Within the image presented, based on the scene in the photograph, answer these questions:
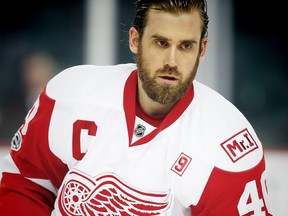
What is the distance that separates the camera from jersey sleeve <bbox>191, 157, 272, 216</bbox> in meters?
1.50

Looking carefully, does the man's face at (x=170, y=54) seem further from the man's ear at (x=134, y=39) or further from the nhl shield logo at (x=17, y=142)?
the nhl shield logo at (x=17, y=142)

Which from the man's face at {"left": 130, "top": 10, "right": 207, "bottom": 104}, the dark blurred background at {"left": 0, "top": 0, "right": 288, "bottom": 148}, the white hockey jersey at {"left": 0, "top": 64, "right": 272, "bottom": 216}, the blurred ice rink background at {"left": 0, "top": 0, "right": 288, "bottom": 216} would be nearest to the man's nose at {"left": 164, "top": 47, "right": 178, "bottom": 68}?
the man's face at {"left": 130, "top": 10, "right": 207, "bottom": 104}

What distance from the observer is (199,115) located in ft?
5.09

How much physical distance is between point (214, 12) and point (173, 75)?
1300 mm

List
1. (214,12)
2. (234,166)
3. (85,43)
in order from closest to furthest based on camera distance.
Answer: (234,166) → (214,12) → (85,43)

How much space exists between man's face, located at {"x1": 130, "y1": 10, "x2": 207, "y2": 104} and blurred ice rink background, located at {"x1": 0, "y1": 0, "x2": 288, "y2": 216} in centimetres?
115

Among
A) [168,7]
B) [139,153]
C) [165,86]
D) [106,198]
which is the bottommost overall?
[106,198]

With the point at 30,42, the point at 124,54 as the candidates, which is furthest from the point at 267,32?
the point at 30,42

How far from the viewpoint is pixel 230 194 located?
1.50 m

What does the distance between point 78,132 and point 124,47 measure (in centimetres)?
128

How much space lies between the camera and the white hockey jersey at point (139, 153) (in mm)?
1508

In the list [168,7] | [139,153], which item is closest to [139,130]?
[139,153]

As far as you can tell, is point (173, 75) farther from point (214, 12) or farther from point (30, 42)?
point (30, 42)

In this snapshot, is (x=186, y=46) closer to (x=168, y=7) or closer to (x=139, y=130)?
(x=168, y=7)
